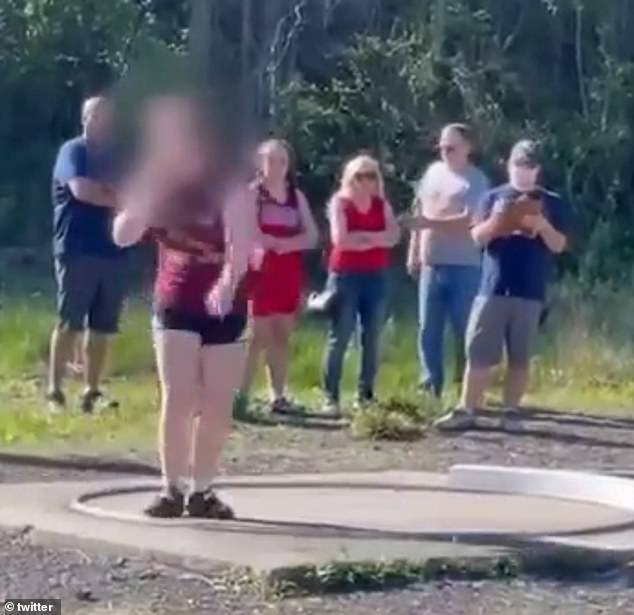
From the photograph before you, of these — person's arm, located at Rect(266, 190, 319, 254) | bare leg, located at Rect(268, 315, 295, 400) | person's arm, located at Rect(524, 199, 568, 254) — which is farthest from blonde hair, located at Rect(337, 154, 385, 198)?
person's arm, located at Rect(524, 199, 568, 254)

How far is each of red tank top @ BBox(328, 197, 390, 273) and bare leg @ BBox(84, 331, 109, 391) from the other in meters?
1.41

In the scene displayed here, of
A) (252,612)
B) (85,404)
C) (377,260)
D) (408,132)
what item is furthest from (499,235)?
(408,132)

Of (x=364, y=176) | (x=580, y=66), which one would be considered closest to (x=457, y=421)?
(x=364, y=176)

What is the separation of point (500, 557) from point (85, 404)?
18.8 ft

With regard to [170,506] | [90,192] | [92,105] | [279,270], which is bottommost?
[170,506]

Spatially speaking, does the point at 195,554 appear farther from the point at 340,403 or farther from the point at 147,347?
the point at 147,347

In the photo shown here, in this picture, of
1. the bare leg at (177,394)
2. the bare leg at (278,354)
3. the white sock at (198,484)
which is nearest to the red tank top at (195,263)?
the bare leg at (177,394)

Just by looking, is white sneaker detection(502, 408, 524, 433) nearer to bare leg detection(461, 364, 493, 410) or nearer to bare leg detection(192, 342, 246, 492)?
bare leg detection(461, 364, 493, 410)

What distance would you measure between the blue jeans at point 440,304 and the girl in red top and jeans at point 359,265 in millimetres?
258

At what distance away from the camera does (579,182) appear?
105 feet

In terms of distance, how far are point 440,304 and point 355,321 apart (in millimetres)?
505

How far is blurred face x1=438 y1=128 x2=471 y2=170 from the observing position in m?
14.3

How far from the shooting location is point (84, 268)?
1370cm

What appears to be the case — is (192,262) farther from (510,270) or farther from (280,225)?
(280,225)
